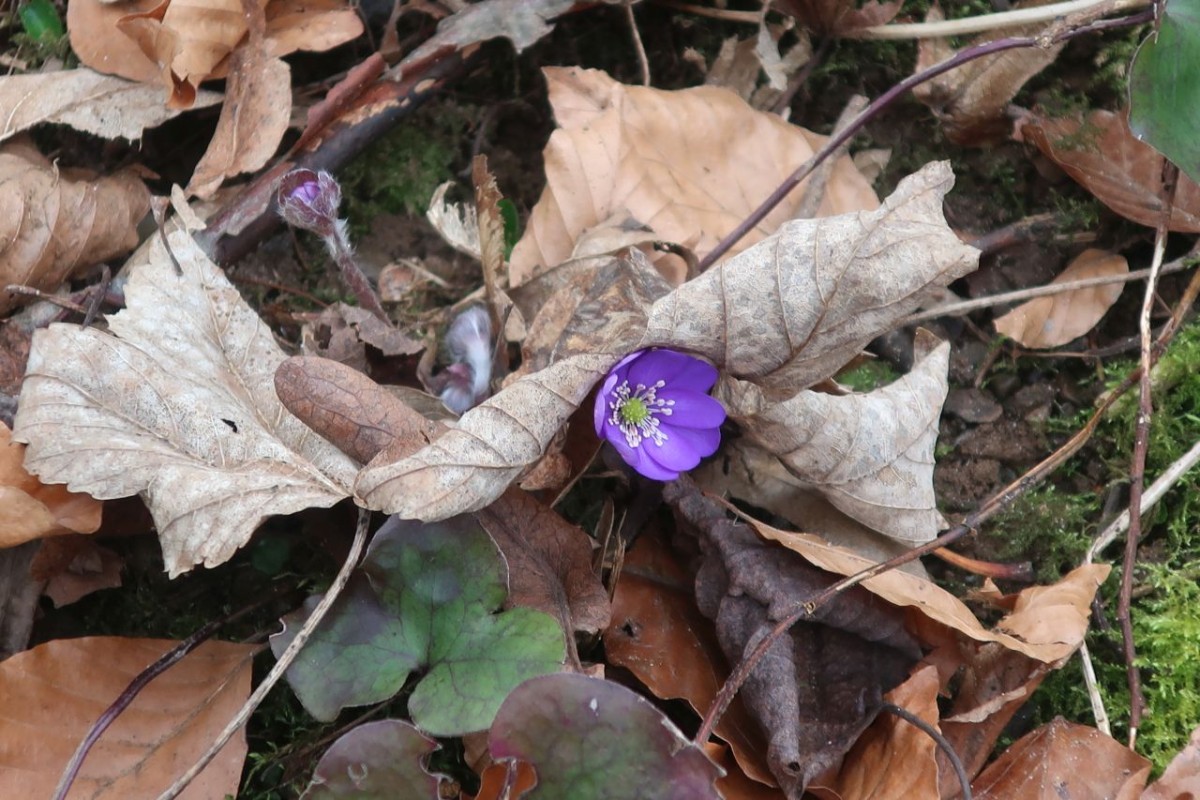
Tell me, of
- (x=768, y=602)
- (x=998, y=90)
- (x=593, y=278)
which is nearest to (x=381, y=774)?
(x=768, y=602)

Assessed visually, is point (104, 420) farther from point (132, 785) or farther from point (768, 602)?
point (768, 602)

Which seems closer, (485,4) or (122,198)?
(122,198)

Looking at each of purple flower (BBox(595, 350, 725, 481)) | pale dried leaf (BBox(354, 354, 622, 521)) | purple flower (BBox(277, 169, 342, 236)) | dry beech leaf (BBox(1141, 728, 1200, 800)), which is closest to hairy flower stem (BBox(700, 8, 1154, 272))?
purple flower (BBox(595, 350, 725, 481))

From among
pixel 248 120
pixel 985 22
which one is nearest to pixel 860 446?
pixel 985 22

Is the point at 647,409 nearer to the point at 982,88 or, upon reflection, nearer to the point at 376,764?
the point at 376,764

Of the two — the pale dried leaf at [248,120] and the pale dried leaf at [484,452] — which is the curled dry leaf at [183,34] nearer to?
the pale dried leaf at [248,120]

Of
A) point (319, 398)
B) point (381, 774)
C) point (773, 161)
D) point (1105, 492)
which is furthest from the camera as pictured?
point (773, 161)
